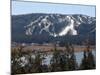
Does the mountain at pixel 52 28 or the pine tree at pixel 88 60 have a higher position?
the mountain at pixel 52 28

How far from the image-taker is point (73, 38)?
2.15 m

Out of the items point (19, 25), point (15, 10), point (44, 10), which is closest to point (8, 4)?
point (15, 10)

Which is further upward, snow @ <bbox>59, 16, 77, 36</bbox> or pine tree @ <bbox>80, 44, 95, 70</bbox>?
snow @ <bbox>59, 16, 77, 36</bbox>

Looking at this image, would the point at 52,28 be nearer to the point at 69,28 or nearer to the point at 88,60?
the point at 69,28

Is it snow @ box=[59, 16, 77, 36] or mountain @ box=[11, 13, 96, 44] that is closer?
mountain @ box=[11, 13, 96, 44]

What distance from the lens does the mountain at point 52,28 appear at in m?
1.99

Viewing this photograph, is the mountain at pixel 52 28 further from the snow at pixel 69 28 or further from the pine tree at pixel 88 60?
the pine tree at pixel 88 60

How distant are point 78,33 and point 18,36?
654mm

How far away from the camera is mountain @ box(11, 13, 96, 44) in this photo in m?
1.99

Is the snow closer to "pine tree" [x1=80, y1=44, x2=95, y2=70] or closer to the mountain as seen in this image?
the mountain

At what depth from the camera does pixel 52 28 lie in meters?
2.09

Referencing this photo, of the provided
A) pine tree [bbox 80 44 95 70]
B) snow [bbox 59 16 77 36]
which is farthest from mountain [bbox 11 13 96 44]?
pine tree [bbox 80 44 95 70]

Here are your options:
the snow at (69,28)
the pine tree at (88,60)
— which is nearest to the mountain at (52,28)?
the snow at (69,28)

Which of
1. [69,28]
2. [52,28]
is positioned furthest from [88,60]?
[52,28]
